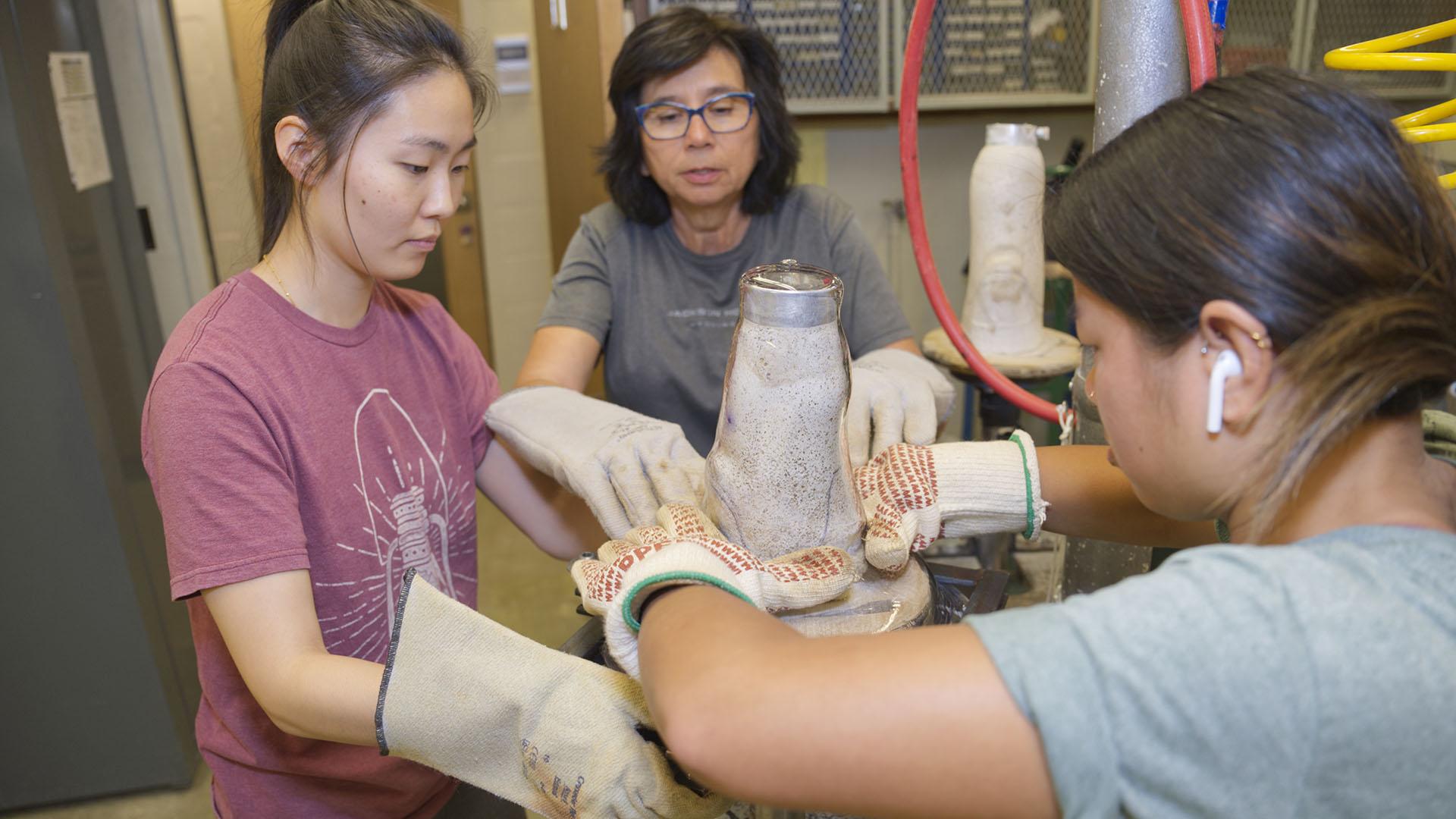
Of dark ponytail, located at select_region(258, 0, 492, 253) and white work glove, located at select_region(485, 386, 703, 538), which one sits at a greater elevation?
dark ponytail, located at select_region(258, 0, 492, 253)

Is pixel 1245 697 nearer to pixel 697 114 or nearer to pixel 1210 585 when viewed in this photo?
pixel 1210 585

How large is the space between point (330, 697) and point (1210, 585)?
67 cm

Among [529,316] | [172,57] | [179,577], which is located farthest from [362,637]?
[529,316]

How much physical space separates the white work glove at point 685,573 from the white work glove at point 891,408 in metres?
0.25

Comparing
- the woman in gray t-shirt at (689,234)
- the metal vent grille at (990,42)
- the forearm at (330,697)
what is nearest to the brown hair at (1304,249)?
the forearm at (330,697)

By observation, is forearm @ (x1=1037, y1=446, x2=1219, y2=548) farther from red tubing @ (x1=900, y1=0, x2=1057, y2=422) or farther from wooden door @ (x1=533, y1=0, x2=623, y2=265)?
wooden door @ (x1=533, y1=0, x2=623, y2=265)

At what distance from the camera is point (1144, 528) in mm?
981

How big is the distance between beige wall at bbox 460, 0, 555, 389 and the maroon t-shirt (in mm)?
2586

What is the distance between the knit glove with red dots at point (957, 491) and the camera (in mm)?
940

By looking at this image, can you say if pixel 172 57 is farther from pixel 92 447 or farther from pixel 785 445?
pixel 785 445

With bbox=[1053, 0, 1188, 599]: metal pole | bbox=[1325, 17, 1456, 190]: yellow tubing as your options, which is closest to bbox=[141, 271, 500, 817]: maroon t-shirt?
bbox=[1053, 0, 1188, 599]: metal pole

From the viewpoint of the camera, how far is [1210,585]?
57cm

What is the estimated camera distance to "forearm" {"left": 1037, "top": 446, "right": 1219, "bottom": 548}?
38.4 inches

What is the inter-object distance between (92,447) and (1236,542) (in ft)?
6.26
